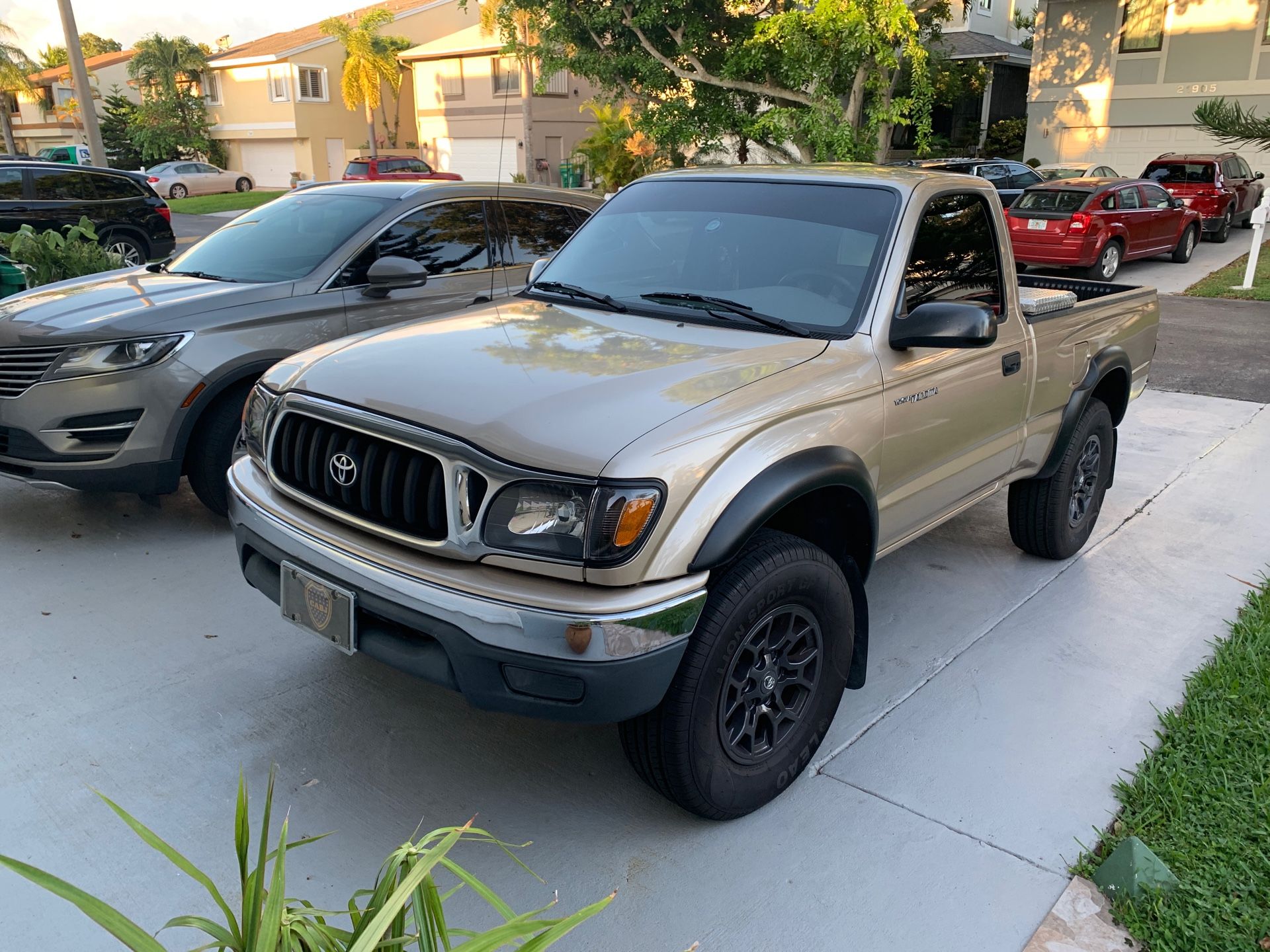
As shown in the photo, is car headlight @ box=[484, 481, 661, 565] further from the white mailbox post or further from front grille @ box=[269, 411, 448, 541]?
the white mailbox post

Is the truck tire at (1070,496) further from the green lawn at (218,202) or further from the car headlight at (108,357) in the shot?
the green lawn at (218,202)

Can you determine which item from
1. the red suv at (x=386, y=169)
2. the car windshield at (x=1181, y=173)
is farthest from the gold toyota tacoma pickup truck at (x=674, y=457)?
the red suv at (x=386, y=169)

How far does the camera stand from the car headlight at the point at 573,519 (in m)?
2.57

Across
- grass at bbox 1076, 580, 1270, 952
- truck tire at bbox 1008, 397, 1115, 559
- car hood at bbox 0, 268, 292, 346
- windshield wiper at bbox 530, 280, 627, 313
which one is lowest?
grass at bbox 1076, 580, 1270, 952

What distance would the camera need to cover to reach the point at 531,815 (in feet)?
10.3

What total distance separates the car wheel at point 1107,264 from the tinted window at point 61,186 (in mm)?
13862

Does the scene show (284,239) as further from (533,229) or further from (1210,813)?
(1210,813)

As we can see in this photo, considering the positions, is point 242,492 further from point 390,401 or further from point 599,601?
point 599,601

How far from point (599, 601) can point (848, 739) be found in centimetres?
144

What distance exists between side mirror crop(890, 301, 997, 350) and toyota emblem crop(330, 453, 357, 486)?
182 cm

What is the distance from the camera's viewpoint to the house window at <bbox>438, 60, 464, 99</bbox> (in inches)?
1634

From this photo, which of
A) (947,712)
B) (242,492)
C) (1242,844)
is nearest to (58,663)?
(242,492)

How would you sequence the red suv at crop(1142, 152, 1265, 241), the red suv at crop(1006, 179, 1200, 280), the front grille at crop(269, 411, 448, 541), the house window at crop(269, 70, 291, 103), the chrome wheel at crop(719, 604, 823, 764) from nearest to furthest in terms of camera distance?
1. the front grille at crop(269, 411, 448, 541)
2. the chrome wheel at crop(719, 604, 823, 764)
3. the red suv at crop(1006, 179, 1200, 280)
4. the red suv at crop(1142, 152, 1265, 241)
5. the house window at crop(269, 70, 291, 103)

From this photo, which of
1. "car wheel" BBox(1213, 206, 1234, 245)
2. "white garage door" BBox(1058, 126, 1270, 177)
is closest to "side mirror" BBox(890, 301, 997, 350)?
"car wheel" BBox(1213, 206, 1234, 245)
